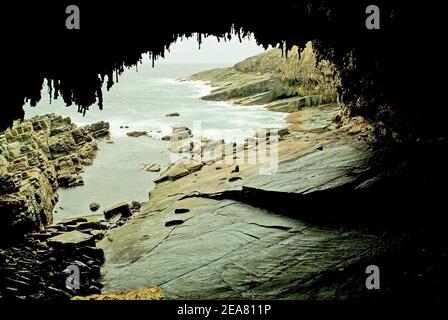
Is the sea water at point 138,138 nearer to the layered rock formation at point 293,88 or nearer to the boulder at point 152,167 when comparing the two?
the boulder at point 152,167

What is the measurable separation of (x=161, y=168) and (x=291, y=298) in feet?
59.9

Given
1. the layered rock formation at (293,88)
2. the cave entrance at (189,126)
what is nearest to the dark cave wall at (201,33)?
the cave entrance at (189,126)

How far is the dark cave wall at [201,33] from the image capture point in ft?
18.3

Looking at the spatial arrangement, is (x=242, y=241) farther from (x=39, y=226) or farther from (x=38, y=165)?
(x=38, y=165)

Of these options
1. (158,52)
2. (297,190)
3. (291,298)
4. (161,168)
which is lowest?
(161,168)

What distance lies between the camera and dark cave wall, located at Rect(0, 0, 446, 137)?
5566 millimetres

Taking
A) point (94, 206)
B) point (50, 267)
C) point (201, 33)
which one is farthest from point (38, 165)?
point (201, 33)

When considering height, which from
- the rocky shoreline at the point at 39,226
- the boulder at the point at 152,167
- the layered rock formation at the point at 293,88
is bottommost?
the boulder at the point at 152,167

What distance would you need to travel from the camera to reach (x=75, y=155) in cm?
2528

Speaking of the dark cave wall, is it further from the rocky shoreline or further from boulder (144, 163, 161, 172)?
boulder (144, 163, 161, 172)

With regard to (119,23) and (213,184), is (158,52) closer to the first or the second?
(119,23)

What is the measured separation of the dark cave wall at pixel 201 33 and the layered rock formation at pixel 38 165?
2.42 meters
